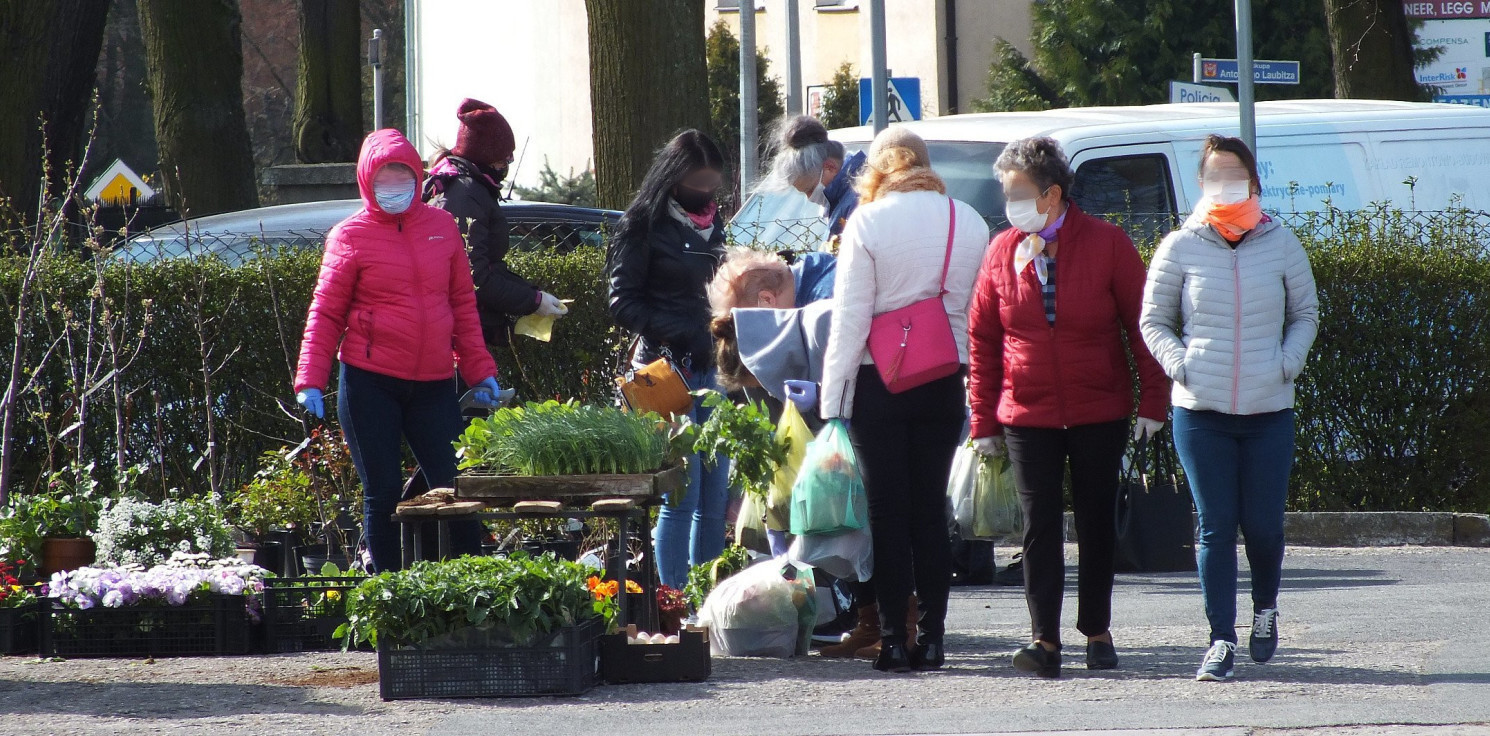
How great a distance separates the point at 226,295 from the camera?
9.04 meters

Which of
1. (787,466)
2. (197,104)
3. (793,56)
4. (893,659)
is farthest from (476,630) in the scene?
(793,56)

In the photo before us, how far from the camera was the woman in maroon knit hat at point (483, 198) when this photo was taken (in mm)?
7117

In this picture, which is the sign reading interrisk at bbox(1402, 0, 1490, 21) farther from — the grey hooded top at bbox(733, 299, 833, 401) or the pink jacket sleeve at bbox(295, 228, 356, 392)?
the pink jacket sleeve at bbox(295, 228, 356, 392)

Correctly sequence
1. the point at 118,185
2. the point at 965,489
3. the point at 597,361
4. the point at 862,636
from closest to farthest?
the point at 862,636 → the point at 965,489 → the point at 597,361 → the point at 118,185

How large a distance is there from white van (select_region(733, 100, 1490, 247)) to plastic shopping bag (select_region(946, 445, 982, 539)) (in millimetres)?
1739

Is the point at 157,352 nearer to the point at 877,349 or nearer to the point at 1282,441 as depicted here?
the point at 877,349

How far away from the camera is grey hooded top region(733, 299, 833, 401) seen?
20.4 feet

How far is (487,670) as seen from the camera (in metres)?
5.63

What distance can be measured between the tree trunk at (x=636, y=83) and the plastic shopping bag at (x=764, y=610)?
15.8ft

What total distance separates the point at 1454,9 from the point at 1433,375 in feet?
20.8

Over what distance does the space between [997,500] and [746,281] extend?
5.68 ft

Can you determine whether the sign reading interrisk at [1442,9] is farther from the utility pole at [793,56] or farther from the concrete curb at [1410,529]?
the utility pole at [793,56]

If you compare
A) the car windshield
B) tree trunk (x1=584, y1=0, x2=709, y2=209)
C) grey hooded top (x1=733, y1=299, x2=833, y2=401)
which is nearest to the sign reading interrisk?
the car windshield

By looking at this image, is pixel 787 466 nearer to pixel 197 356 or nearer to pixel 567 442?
pixel 567 442
